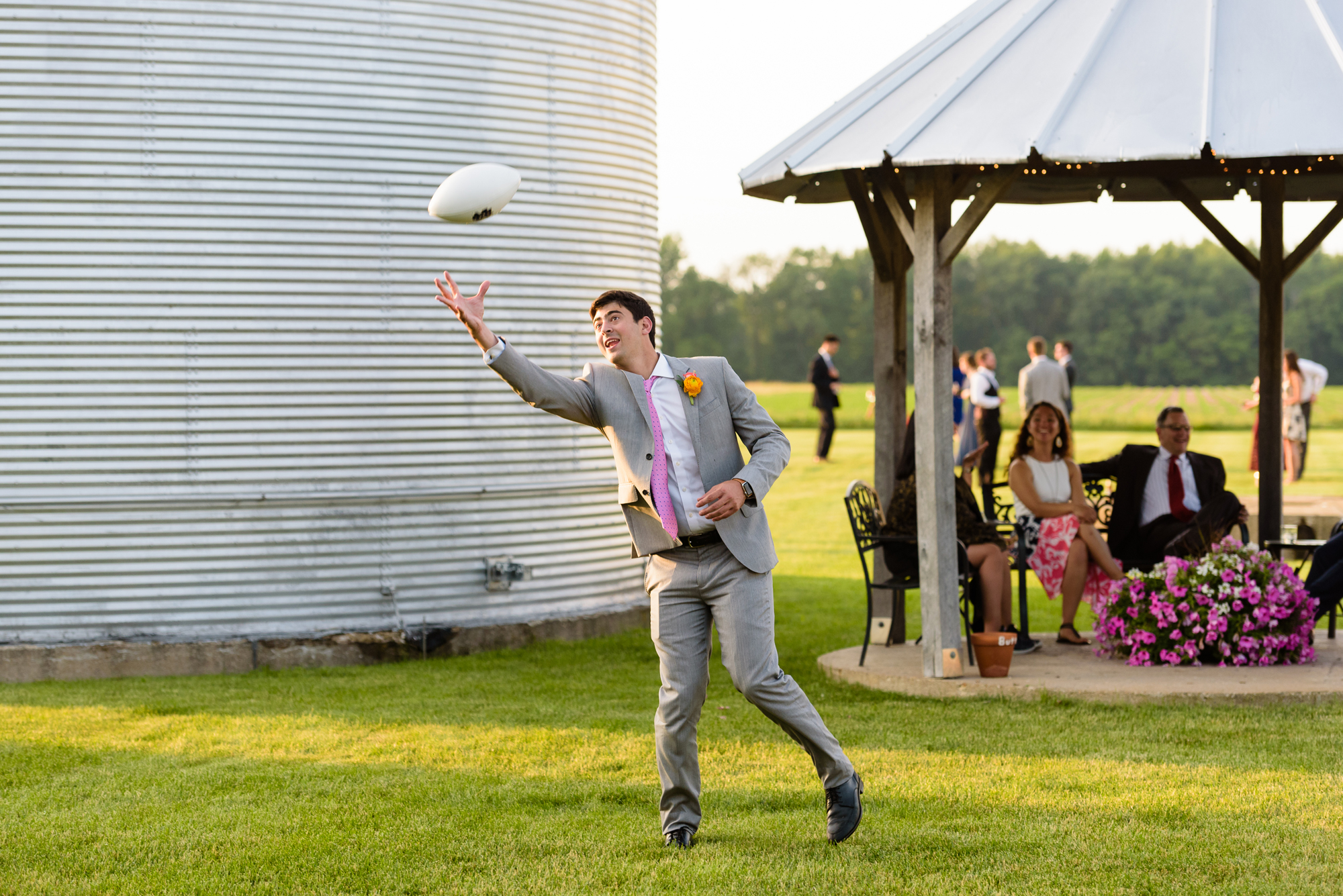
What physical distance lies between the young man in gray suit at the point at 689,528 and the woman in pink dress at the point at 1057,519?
13.6 feet

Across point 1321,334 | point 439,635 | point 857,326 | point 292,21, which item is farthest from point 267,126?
point 857,326

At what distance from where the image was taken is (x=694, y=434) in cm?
488

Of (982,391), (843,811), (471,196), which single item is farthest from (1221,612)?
(982,391)

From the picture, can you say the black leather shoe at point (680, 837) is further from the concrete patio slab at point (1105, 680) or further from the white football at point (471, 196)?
the concrete patio slab at point (1105, 680)

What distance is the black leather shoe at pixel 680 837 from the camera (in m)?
4.94

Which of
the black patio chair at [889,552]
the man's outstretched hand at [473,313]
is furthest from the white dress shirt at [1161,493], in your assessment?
the man's outstretched hand at [473,313]

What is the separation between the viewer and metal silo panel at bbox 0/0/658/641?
869 cm

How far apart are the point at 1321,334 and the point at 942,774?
2709 inches

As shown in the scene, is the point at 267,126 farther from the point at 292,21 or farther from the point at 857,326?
the point at 857,326

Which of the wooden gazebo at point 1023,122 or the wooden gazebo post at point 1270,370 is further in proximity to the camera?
the wooden gazebo post at point 1270,370

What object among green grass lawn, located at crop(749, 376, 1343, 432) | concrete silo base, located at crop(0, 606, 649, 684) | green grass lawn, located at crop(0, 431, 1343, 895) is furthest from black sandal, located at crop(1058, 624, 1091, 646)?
green grass lawn, located at crop(749, 376, 1343, 432)

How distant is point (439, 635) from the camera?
943 cm

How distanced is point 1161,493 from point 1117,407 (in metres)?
44.3

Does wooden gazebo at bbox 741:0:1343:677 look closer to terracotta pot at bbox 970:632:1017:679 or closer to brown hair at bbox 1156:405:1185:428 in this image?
terracotta pot at bbox 970:632:1017:679
